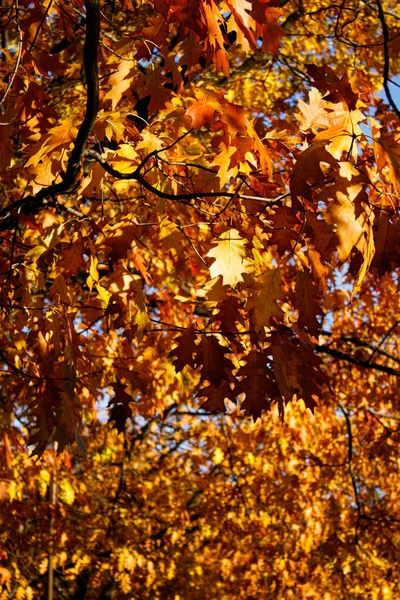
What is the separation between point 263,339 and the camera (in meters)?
2.67

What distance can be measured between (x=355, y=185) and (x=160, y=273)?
358cm

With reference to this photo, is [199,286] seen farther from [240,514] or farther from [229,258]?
[240,514]

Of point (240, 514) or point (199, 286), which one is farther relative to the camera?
point (240, 514)

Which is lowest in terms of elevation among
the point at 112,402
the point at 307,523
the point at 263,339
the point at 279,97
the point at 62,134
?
the point at 263,339

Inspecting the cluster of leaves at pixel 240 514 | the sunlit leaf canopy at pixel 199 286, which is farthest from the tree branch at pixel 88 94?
the cluster of leaves at pixel 240 514

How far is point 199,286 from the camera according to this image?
3.16 meters

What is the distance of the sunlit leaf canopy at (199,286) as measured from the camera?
2.57 metres

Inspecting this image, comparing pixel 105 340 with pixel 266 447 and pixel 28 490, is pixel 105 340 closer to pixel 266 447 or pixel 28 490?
pixel 28 490

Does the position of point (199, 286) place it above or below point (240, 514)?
below

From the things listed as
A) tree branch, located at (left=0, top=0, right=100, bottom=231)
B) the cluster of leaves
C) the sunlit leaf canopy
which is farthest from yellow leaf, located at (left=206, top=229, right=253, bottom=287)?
the cluster of leaves

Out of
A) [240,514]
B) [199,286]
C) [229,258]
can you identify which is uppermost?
[240,514]

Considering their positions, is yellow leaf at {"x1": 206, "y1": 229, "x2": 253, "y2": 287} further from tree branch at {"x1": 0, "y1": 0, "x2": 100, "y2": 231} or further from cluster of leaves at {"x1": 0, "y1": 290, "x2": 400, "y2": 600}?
cluster of leaves at {"x1": 0, "y1": 290, "x2": 400, "y2": 600}

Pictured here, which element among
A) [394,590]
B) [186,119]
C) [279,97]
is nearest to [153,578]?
[394,590]

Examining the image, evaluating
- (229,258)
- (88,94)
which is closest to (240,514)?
(229,258)
